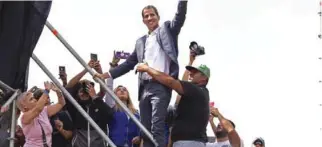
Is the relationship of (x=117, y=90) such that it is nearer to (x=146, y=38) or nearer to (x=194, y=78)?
(x=146, y=38)

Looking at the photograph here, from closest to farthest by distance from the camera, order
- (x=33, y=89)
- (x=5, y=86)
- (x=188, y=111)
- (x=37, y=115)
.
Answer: (x=5, y=86), (x=188, y=111), (x=37, y=115), (x=33, y=89)

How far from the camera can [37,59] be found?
268 inches

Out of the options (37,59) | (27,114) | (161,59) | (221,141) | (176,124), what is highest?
(37,59)

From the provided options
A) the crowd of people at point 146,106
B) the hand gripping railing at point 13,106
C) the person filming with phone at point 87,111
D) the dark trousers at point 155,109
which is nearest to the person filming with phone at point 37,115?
the crowd of people at point 146,106

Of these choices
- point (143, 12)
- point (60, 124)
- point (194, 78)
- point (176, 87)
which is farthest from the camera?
point (60, 124)

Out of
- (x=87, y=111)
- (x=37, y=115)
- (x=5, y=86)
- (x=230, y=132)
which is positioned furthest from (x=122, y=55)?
(x=5, y=86)

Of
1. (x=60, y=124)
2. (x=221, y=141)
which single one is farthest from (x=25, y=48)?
(x=221, y=141)

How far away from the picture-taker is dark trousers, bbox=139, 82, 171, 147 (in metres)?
6.40

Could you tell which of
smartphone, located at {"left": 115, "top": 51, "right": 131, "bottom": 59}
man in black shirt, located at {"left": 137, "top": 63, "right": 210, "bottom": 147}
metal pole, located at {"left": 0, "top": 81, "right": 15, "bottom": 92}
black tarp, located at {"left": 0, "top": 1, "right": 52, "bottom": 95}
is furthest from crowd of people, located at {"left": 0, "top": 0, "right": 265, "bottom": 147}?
black tarp, located at {"left": 0, "top": 1, "right": 52, "bottom": 95}

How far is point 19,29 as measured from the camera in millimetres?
5395

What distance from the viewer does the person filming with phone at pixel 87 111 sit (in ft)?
25.7

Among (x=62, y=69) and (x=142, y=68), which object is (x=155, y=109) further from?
(x=62, y=69)

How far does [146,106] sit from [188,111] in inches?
27.1

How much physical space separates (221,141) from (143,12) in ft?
8.57
